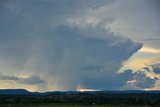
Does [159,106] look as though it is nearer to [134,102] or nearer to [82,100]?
[134,102]

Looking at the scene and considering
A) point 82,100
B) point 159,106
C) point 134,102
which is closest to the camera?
point 159,106

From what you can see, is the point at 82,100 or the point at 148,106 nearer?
the point at 148,106

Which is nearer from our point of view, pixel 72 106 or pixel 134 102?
pixel 72 106

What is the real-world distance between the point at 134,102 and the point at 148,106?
23.7 m

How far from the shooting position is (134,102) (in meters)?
164

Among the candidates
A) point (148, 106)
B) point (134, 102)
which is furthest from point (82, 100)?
point (148, 106)

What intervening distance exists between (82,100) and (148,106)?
44272 mm

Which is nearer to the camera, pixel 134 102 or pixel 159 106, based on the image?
pixel 159 106

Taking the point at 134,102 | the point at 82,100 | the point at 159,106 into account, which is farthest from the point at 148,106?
the point at 82,100

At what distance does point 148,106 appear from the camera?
140625 mm

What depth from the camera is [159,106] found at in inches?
5354

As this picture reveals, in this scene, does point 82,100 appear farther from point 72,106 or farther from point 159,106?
point 159,106

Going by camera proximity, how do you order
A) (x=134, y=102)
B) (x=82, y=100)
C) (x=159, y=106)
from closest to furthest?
(x=159, y=106)
(x=134, y=102)
(x=82, y=100)

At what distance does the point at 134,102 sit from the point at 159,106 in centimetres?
2872
